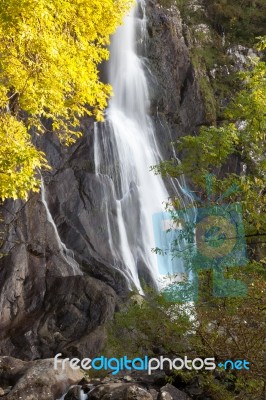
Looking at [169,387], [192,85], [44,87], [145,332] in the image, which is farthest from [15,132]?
[192,85]

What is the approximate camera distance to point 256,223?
5766mm

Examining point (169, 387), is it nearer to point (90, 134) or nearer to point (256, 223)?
point (256, 223)

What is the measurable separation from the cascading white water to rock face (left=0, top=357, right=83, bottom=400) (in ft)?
19.8

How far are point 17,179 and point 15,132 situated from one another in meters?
1.54

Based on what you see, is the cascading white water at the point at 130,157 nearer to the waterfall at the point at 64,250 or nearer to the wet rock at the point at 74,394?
the waterfall at the point at 64,250

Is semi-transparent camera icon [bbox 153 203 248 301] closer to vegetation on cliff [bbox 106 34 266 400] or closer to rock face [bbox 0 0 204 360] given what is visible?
vegetation on cliff [bbox 106 34 266 400]

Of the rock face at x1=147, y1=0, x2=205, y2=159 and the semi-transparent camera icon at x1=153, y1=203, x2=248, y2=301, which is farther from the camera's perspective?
the rock face at x1=147, y1=0, x2=205, y2=159

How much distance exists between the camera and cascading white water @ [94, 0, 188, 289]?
51.6 feet

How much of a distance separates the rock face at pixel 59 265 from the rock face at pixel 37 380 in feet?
10.5

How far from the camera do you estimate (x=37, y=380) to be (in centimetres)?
803

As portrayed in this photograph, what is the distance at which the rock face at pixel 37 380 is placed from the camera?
780 centimetres
